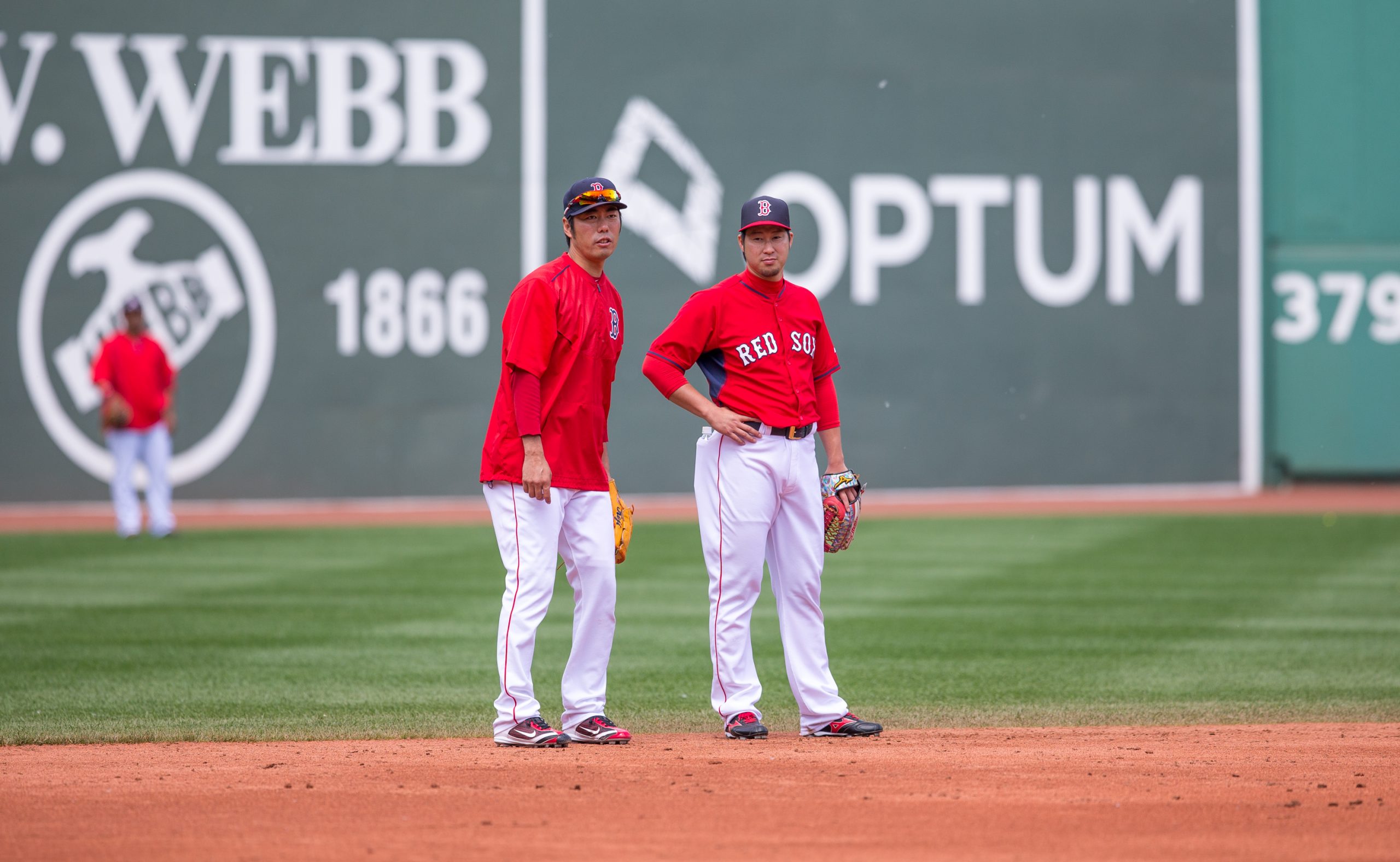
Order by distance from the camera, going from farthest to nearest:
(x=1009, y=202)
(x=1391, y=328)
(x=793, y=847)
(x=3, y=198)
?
1. (x=1391, y=328)
2. (x=1009, y=202)
3. (x=3, y=198)
4. (x=793, y=847)

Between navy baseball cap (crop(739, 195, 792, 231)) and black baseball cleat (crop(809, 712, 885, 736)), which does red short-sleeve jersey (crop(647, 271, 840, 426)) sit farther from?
black baseball cleat (crop(809, 712, 885, 736))

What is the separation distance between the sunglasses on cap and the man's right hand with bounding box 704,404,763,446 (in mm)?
931

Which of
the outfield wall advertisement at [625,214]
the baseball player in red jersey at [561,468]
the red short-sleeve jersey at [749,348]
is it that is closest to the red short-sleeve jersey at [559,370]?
the baseball player in red jersey at [561,468]

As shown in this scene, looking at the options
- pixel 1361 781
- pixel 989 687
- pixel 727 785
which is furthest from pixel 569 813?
pixel 989 687

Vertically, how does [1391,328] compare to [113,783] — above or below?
above

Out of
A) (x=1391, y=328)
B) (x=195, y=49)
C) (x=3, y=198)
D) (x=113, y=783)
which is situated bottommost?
(x=113, y=783)

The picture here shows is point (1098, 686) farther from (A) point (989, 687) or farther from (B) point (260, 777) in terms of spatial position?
(B) point (260, 777)

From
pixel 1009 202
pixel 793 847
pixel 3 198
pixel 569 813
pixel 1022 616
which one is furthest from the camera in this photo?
pixel 1009 202

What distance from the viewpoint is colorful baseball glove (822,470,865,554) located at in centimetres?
663

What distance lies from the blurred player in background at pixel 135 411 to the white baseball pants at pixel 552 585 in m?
10.1

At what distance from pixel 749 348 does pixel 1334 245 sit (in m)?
18.6

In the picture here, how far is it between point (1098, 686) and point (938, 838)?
335 cm

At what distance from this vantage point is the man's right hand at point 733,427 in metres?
6.26

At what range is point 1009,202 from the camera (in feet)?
68.6
